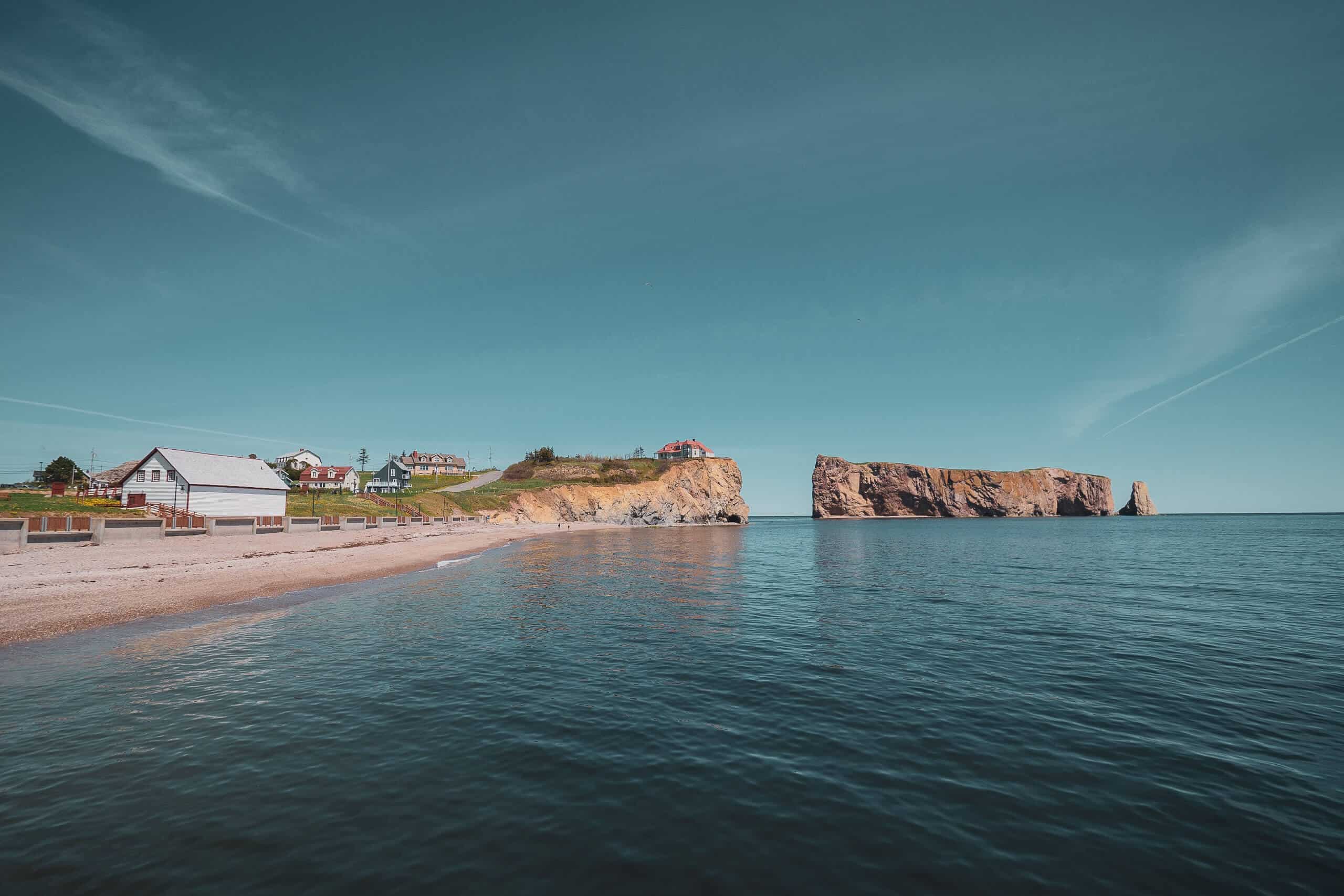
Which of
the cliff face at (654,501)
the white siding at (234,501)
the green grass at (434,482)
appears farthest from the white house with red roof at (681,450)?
the white siding at (234,501)

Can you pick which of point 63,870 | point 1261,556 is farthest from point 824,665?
point 1261,556

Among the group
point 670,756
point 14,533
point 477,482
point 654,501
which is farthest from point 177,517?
point 654,501

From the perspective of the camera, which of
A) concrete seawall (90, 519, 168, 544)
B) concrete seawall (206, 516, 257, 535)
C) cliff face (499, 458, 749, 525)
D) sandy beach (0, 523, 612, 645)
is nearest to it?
sandy beach (0, 523, 612, 645)

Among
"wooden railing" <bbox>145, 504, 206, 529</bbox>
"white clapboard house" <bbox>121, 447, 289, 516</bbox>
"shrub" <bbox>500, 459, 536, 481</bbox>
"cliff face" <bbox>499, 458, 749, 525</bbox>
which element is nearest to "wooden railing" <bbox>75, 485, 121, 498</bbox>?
"white clapboard house" <bbox>121, 447, 289, 516</bbox>

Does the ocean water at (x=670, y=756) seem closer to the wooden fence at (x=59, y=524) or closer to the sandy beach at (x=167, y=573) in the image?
the sandy beach at (x=167, y=573)

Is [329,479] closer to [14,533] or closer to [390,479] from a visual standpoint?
[390,479]

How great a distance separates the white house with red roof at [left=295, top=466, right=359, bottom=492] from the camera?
136 metres

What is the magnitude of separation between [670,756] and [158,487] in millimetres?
73985

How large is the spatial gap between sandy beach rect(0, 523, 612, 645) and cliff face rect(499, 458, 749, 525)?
208ft

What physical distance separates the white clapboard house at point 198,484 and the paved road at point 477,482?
5148 cm

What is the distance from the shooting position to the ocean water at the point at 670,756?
7066 mm

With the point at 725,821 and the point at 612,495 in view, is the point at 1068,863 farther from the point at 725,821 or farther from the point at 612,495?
the point at 612,495

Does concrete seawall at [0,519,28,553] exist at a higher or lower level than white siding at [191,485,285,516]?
lower

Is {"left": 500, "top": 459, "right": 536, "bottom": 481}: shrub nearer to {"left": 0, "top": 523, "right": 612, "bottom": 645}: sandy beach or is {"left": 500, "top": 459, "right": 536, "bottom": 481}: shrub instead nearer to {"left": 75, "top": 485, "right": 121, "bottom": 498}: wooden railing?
{"left": 75, "top": 485, "right": 121, "bottom": 498}: wooden railing
